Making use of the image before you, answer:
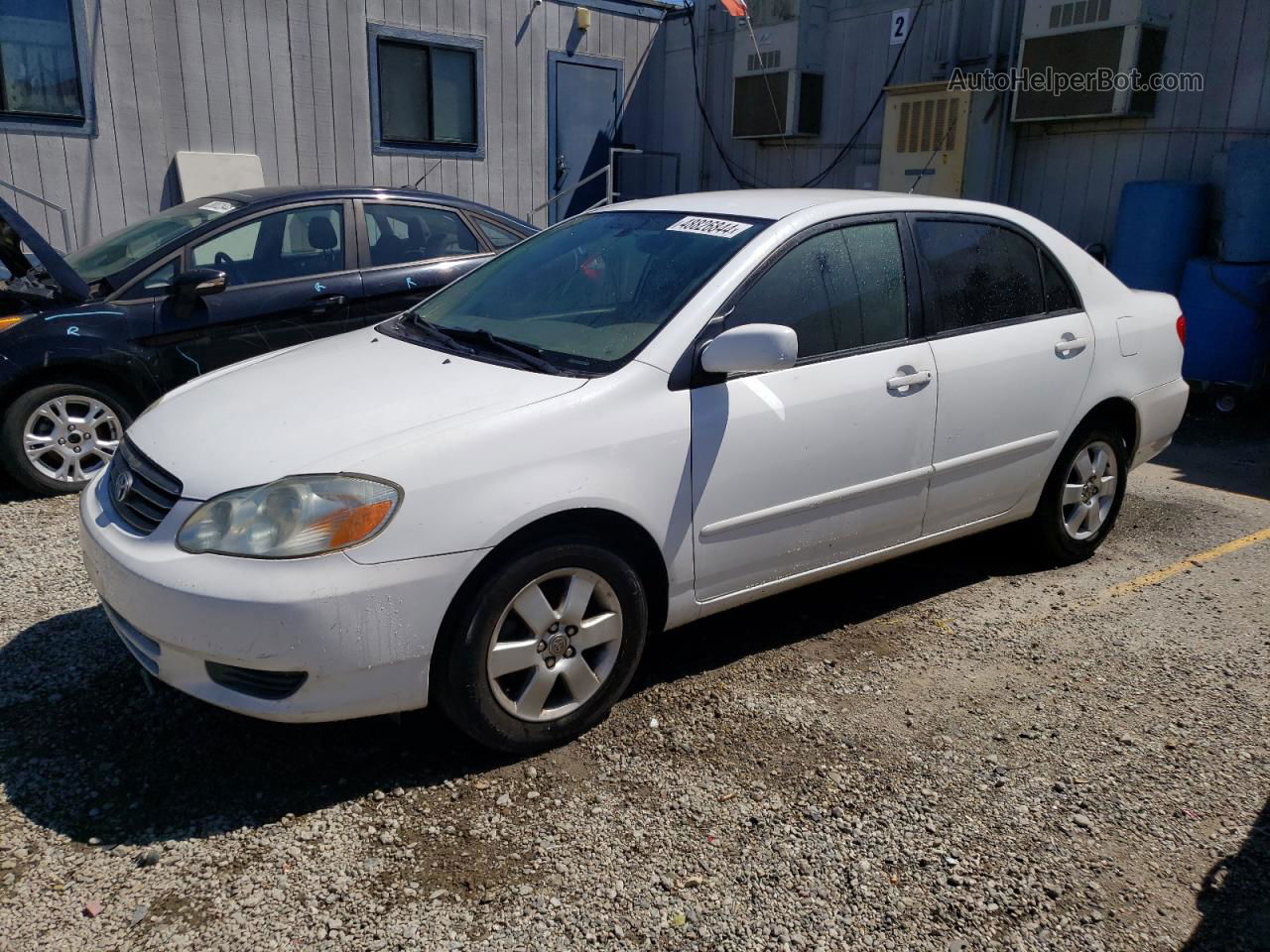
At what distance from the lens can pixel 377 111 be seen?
11.0m

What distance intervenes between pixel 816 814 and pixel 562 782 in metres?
0.72

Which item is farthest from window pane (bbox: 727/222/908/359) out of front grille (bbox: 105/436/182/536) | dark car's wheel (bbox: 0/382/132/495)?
dark car's wheel (bbox: 0/382/132/495)

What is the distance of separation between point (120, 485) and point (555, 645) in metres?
1.39

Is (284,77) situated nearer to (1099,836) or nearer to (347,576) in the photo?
(347,576)

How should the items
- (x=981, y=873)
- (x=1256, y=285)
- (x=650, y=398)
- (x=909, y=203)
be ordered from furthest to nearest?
(x=1256, y=285), (x=909, y=203), (x=650, y=398), (x=981, y=873)

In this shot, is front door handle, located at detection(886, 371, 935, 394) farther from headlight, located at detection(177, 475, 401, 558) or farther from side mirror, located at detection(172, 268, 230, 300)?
side mirror, located at detection(172, 268, 230, 300)

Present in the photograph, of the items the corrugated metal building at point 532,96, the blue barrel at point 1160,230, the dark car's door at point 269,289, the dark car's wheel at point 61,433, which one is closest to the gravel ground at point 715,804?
the dark car's wheel at point 61,433

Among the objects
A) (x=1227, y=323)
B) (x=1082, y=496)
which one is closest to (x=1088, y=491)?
(x=1082, y=496)

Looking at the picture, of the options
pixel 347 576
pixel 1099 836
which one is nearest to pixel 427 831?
pixel 347 576

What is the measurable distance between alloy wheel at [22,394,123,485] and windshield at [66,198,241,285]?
0.73 metres

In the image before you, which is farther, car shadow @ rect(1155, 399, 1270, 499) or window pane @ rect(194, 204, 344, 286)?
car shadow @ rect(1155, 399, 1270, 499)

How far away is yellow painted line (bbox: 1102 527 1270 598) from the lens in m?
4.48

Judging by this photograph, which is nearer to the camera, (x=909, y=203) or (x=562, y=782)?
(x=562, y=782)

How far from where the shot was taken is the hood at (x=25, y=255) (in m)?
5.06
